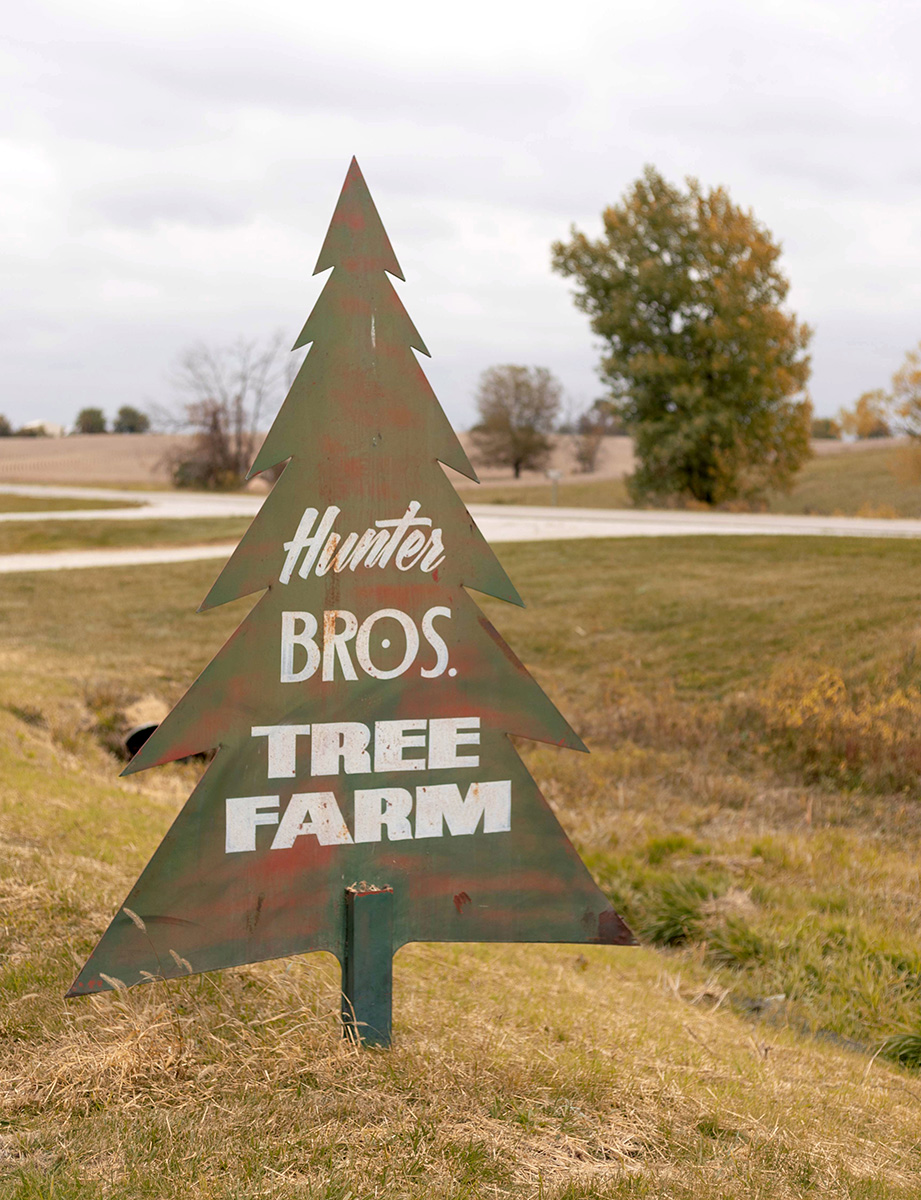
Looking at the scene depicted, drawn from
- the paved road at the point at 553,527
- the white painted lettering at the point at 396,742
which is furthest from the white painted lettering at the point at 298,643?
the paved road at the point at 553,527

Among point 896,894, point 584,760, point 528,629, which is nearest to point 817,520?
point 528,629

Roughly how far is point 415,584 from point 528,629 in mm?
10206

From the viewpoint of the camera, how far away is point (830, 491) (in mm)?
57125

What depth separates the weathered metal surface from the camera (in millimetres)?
3156

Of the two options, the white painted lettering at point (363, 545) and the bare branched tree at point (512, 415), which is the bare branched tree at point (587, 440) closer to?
the bare branched tree at point (512, 415)

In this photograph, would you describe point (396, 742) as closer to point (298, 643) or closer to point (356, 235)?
point (298, 643)

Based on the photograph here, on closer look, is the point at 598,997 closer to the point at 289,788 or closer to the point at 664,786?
the point at 289,788

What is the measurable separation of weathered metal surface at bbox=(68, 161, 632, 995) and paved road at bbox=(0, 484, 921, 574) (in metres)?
16.4

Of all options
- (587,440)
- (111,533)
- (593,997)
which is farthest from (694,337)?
(587,440)

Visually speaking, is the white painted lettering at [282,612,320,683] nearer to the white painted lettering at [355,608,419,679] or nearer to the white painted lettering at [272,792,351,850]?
the white painted lettering at [355,608,419,679]

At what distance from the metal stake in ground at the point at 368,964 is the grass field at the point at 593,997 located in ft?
0.28

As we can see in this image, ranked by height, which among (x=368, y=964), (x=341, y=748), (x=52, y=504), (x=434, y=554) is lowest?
(x=368, y=964)

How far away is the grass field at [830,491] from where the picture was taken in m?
46.0

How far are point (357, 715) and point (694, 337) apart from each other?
33.5 metres
